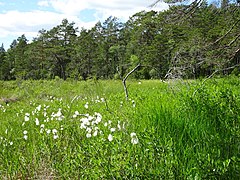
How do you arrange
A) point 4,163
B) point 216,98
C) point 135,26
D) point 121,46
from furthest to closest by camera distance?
point 121,46 → point 135,26 → point 216,98 → point 4,163

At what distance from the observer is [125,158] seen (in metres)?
2.18

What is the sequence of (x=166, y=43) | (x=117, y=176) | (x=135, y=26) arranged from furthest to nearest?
(x=135, y=26) → (x=166, y=43) → (x=117, y=176)

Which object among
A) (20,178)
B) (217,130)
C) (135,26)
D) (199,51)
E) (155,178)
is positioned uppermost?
(135,26)

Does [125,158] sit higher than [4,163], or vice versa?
[125,158]

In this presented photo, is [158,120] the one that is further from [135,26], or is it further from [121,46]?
[121,46]

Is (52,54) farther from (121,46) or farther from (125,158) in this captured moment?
(125,158)

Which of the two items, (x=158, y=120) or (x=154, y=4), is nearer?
(x=158, y=120)

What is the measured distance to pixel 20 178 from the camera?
10.3 feet

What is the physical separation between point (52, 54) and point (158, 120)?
2359 inches

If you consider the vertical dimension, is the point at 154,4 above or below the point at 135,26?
below

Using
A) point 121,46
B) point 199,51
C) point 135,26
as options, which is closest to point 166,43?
point 135,26

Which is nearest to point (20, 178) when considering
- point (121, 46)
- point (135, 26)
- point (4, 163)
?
point (4, 163)

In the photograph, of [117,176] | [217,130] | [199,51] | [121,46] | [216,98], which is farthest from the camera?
[121,46]

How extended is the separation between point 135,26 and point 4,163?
52.6 meters
